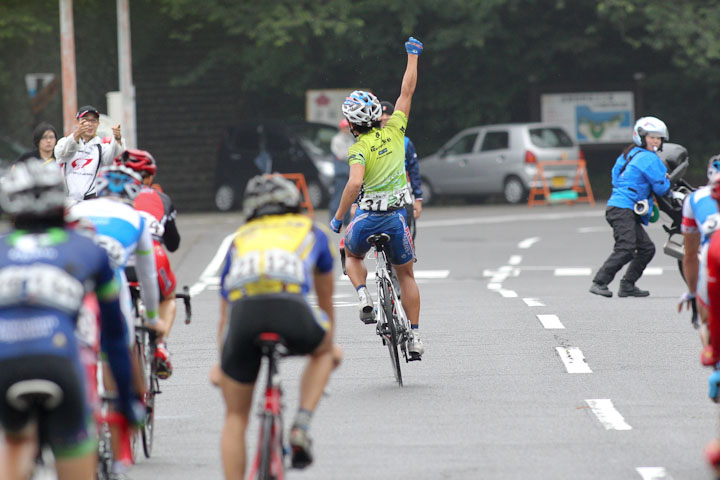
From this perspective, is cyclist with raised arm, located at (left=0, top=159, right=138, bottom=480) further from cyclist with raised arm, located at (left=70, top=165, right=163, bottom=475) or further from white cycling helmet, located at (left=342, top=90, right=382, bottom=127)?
white cycling helmet, located at (left=342, top=90, right=382, bottom=127)

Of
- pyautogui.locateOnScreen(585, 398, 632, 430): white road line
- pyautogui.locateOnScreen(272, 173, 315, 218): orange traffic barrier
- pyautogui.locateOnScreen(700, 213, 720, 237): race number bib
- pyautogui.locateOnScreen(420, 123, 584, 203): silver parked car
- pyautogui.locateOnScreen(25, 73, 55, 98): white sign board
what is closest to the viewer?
pyautogui.locateOnScreen(700, 213, 720, 237): race number bib

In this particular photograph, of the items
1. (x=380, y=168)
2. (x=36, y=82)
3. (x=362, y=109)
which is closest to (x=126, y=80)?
(x=36, y=82)

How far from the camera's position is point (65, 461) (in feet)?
15.2

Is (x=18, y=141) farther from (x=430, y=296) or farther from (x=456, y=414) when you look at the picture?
(x=456, y=414)

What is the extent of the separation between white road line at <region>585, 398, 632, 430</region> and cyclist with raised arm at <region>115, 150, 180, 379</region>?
7.97ft

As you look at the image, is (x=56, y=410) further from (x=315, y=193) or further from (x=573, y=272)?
(x=315, y=193)

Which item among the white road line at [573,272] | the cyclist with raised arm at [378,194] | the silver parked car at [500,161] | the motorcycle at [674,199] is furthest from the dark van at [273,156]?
the cyclist with raised arm at [378,194]

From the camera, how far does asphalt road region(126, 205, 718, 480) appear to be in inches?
283

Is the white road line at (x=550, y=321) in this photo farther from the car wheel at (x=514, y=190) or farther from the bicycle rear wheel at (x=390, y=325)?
the car wheel at (x=514, y=190)

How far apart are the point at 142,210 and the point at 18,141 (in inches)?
997

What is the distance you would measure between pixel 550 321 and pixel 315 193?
1803 centimetres

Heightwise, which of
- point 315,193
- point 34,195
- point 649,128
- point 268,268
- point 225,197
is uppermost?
point 34,195

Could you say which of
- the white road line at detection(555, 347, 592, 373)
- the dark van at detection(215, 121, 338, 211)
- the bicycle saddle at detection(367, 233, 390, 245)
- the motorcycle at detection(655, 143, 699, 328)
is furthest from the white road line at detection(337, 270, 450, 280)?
the dark van at detection(215, 121, 338, 211)

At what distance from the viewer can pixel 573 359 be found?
10469 mm
